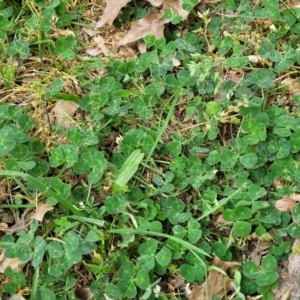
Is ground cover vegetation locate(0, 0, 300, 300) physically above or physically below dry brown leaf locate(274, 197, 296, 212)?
above

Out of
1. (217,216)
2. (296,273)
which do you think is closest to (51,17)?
(217,216)

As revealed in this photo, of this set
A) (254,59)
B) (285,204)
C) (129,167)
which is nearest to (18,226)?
(129,167)

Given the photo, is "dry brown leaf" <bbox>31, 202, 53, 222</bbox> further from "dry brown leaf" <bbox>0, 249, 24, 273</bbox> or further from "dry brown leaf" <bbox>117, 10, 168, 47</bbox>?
"dry brown leaf" <bbox>117, 10, 168, 47</bbox>

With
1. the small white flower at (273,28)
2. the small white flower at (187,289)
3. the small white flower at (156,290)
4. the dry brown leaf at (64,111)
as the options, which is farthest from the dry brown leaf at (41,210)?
the small white flower at (273,28)

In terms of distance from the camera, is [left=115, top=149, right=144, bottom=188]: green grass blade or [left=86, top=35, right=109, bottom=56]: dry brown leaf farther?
[left=86, top=35, right=109, bottom=56]: dry brown leaf

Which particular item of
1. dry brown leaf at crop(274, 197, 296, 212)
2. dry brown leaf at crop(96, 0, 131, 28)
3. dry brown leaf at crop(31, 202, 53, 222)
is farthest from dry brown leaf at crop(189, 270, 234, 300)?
dry brown leaf at crop(96, 0, 131, 28)

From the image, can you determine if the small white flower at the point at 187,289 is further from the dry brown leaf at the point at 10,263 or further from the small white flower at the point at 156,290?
the dry brown leaf at the point at 10,263
